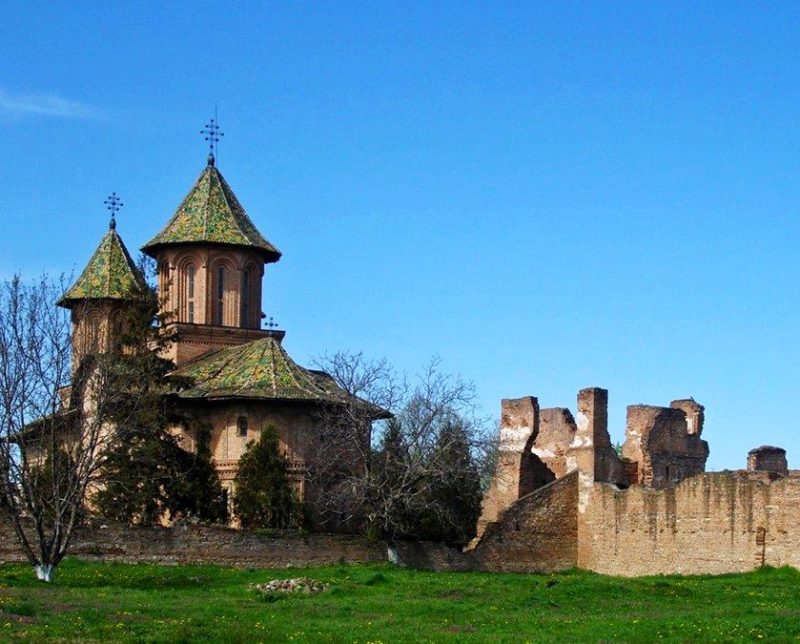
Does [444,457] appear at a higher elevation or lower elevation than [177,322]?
lower

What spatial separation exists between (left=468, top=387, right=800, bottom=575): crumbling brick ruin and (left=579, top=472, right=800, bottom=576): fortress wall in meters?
0.02

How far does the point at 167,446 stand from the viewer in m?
42.5

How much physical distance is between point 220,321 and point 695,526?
18199 mm

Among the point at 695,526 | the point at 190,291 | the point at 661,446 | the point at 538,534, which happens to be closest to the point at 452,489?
the point at 538,534

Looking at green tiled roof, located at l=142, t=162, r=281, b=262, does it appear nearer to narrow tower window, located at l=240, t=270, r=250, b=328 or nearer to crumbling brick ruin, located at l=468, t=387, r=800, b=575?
Answer: narrow tower window, located at l=240, t=270, r=250, b=328

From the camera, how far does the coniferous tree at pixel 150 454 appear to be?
40.2 metres

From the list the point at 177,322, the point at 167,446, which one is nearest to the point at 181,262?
the point at 177,322

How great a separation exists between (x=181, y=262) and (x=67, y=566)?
17.4 meters

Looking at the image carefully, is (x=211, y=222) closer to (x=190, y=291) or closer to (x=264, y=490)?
(x=190, y=291)

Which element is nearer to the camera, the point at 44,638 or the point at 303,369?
the point at 44,638

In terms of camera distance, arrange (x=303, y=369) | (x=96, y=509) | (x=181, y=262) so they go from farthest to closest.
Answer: (x=181, y=262) → (x=303, y=369) → (x=96, y=509)

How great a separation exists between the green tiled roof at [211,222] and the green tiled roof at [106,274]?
1705mm

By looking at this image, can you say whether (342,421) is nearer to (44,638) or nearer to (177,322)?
(177,322)

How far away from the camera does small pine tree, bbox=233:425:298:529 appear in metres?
42.8
